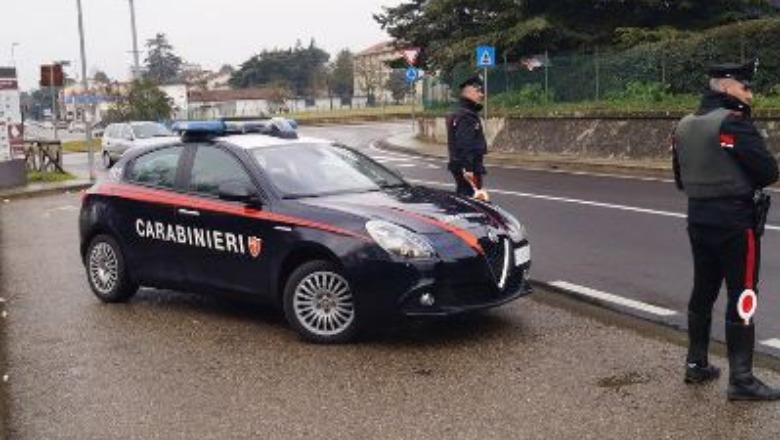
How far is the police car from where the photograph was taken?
6.25m

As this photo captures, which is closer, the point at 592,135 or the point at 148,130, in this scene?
the point at 592,135

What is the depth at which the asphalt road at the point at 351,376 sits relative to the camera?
16.1ft

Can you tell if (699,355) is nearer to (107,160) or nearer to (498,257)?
→ (498,257)

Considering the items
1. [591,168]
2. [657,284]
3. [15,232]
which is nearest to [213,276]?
[657,284]

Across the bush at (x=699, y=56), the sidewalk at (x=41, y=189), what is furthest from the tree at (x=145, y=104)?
the bush at (x=699, y=56)

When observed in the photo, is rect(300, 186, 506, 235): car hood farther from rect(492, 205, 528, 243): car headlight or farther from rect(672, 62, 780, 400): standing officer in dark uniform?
rect(672, 62, 780, 400): standing officer in dark uniform

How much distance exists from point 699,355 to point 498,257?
5.03ft

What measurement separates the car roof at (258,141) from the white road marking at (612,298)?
2376 mm

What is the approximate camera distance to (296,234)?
657 centimetres

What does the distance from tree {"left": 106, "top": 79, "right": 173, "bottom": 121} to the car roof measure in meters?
42.5

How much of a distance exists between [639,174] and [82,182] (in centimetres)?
1241

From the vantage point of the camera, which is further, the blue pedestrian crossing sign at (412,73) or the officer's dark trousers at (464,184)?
the blue pedestrian crossing sign at (412,73)

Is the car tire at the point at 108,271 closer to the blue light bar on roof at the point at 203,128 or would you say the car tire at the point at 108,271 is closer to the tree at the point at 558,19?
the blue light bar on roof at the point at 203,128

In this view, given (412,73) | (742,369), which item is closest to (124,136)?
(412,73)
